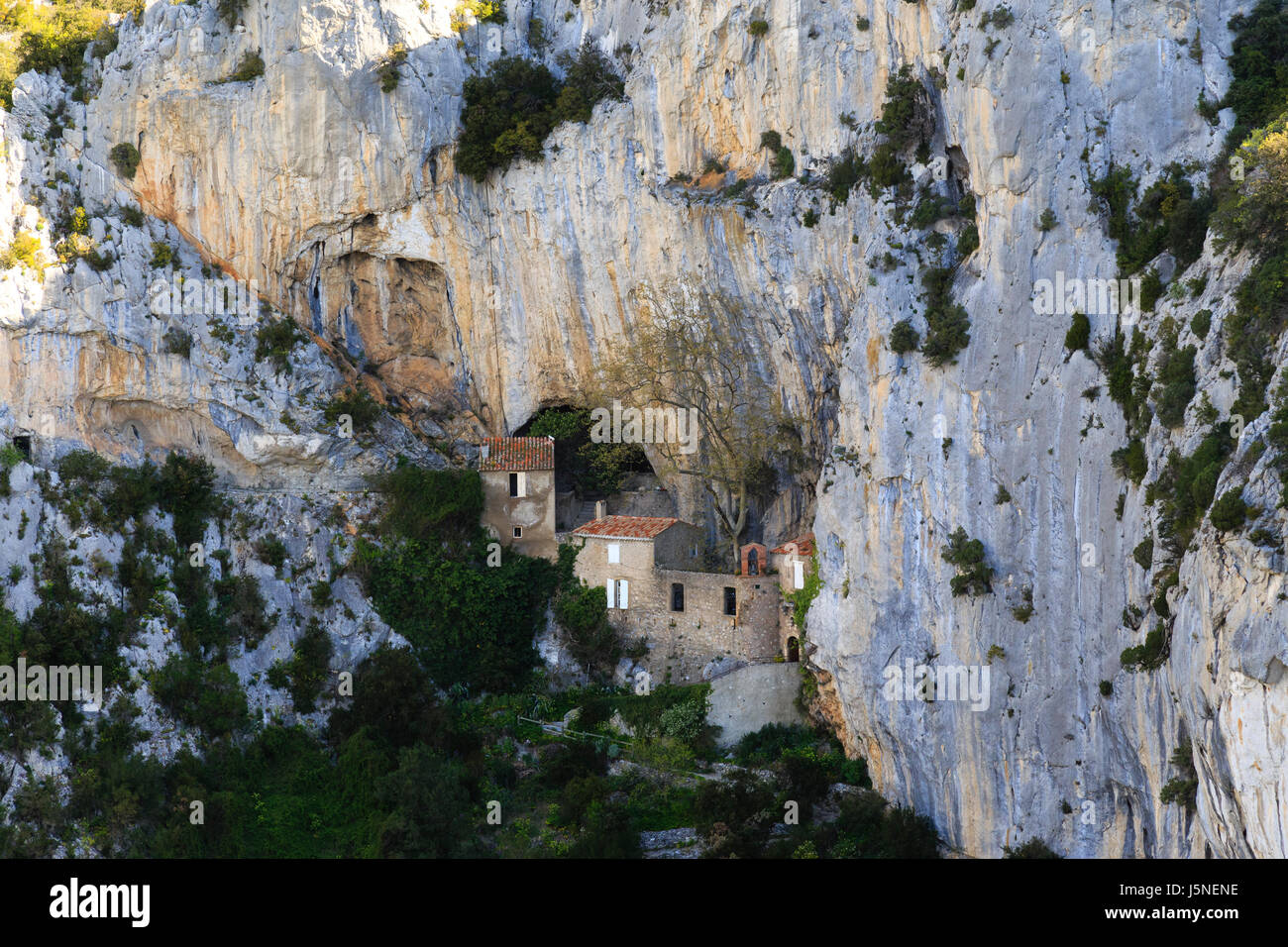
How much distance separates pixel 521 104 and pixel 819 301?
37.6 ft

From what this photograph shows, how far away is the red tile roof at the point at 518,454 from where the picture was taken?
37000mm

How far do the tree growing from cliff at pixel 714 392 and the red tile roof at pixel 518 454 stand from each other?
9.79 ft

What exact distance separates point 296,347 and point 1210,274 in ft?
84.0

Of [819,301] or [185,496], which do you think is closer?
[819,301]

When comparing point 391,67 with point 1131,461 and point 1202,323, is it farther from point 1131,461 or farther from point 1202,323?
point 1202,323

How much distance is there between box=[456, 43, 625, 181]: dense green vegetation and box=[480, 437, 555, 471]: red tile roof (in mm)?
7997

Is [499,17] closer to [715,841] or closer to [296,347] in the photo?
[296,347]

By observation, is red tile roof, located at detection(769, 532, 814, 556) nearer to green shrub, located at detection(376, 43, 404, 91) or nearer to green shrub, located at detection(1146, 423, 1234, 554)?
green shrub, located at detection(1146, 423, 1234, 554)

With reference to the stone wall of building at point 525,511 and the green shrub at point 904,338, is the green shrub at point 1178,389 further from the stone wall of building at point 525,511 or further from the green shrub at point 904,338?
the stone wall of building at point 525,511

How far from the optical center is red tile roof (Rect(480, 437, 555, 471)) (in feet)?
121

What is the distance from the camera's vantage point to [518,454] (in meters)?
37.2

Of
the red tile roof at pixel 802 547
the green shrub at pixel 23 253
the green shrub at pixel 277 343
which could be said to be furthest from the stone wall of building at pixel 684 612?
the green shrub at pixel 23 253

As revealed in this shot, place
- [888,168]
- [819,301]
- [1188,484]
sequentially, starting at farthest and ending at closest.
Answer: [819,301], [888,168], [1188,484]

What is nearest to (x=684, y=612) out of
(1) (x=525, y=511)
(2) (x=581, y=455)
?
(1) (x=525, y=511)
